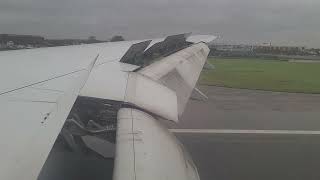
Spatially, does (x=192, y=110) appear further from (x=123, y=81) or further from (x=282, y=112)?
(x=123, y=81)

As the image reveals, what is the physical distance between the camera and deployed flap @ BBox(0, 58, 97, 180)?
164 cm

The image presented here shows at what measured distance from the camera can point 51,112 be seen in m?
2.24

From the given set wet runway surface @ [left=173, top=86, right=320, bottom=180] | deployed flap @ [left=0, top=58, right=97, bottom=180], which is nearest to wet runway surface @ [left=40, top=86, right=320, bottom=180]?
wet runway surface @ [left=173, top=86, right=320, bottom=180]

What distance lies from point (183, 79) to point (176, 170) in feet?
9.60

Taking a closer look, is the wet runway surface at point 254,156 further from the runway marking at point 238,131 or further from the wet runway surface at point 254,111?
the wet runway surface at point 254,111

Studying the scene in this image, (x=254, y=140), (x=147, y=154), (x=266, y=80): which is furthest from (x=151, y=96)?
(x=266, y=80)

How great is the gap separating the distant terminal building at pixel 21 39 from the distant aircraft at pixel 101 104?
4.00ft

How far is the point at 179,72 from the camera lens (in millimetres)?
5234

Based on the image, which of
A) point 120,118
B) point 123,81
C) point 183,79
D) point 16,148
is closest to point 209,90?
point 183,79

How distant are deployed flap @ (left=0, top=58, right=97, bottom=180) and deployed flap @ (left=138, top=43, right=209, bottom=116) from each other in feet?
4.70

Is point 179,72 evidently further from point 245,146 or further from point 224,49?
point 224,49

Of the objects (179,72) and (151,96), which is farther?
(179,72)

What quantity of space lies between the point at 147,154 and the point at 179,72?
308cm

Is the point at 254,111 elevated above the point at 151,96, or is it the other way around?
the point at 151,96
